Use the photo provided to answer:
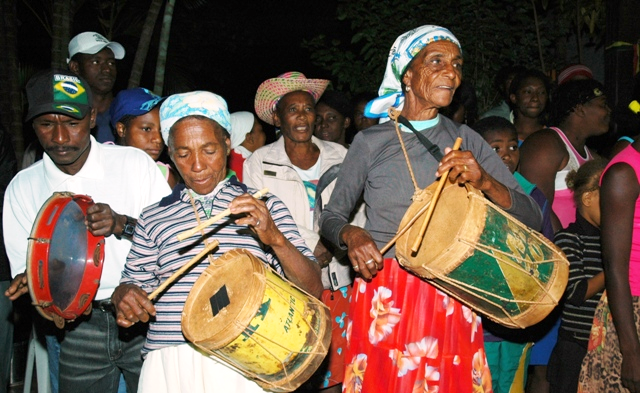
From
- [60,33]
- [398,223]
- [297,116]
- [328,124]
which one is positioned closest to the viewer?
[398,223]

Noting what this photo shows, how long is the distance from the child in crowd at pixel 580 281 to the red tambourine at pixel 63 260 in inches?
106

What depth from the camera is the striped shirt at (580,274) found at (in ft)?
13.3

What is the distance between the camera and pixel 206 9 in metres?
14.9

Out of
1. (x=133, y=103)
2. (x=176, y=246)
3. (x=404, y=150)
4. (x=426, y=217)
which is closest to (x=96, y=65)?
(x=133, y=103)

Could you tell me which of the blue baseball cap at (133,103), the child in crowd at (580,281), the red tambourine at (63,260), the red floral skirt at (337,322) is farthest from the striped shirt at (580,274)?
the blue baseball cap at (133,103)

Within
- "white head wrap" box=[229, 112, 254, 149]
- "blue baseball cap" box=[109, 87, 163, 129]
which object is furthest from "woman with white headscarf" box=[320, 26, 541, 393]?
"white head wrap" box=[229, 112, 254, 149]

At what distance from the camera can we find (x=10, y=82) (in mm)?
8055

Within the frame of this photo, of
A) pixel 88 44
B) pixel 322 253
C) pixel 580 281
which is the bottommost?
pixel 580 281

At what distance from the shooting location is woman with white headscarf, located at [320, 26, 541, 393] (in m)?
3.15

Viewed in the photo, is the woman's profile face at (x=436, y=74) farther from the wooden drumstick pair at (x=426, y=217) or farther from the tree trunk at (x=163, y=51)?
the tree trunk at (x=163, y=51)

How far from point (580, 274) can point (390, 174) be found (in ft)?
4.97

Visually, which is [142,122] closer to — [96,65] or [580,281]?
[96,65]

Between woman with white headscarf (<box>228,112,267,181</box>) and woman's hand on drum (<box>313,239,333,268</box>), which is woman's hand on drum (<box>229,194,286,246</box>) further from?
woman with white headscarf (<box>228,112,267,181</box>)

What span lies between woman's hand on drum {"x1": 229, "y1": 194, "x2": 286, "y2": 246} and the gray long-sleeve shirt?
1.63 feet
